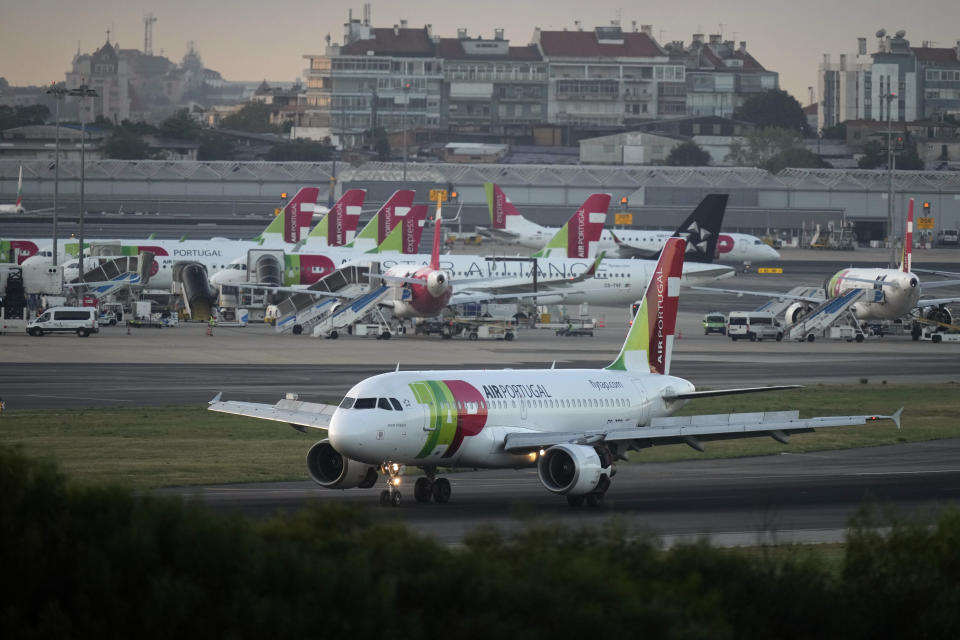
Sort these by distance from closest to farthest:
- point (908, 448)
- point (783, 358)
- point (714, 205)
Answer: point (908, 448), point (783, 358), point (714, 205)

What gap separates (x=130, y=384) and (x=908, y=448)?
112 ft

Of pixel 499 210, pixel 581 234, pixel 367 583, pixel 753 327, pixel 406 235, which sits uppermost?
pixel 499 210

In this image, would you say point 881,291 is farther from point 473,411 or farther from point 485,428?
point 473,411

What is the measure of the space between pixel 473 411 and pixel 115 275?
77934 mm

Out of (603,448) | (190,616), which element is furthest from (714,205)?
(190,616)

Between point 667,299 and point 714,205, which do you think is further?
point 714,205

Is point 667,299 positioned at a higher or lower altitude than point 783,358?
higher

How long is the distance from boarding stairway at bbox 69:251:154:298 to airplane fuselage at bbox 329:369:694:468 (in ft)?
233

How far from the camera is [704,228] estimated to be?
11950 cm

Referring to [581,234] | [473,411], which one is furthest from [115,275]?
[473,411]

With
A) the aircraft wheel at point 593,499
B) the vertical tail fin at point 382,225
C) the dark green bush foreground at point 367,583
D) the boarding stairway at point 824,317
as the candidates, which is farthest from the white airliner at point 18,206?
the dark green bush foreground at point 367,583

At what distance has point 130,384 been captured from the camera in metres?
67.4

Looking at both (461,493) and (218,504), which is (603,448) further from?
(218,504)

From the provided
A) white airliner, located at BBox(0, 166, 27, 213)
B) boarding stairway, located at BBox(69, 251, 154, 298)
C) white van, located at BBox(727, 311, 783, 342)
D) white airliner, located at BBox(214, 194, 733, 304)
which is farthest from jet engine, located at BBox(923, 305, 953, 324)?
white airliner, located at BBox(0, 166, 27, 213)
